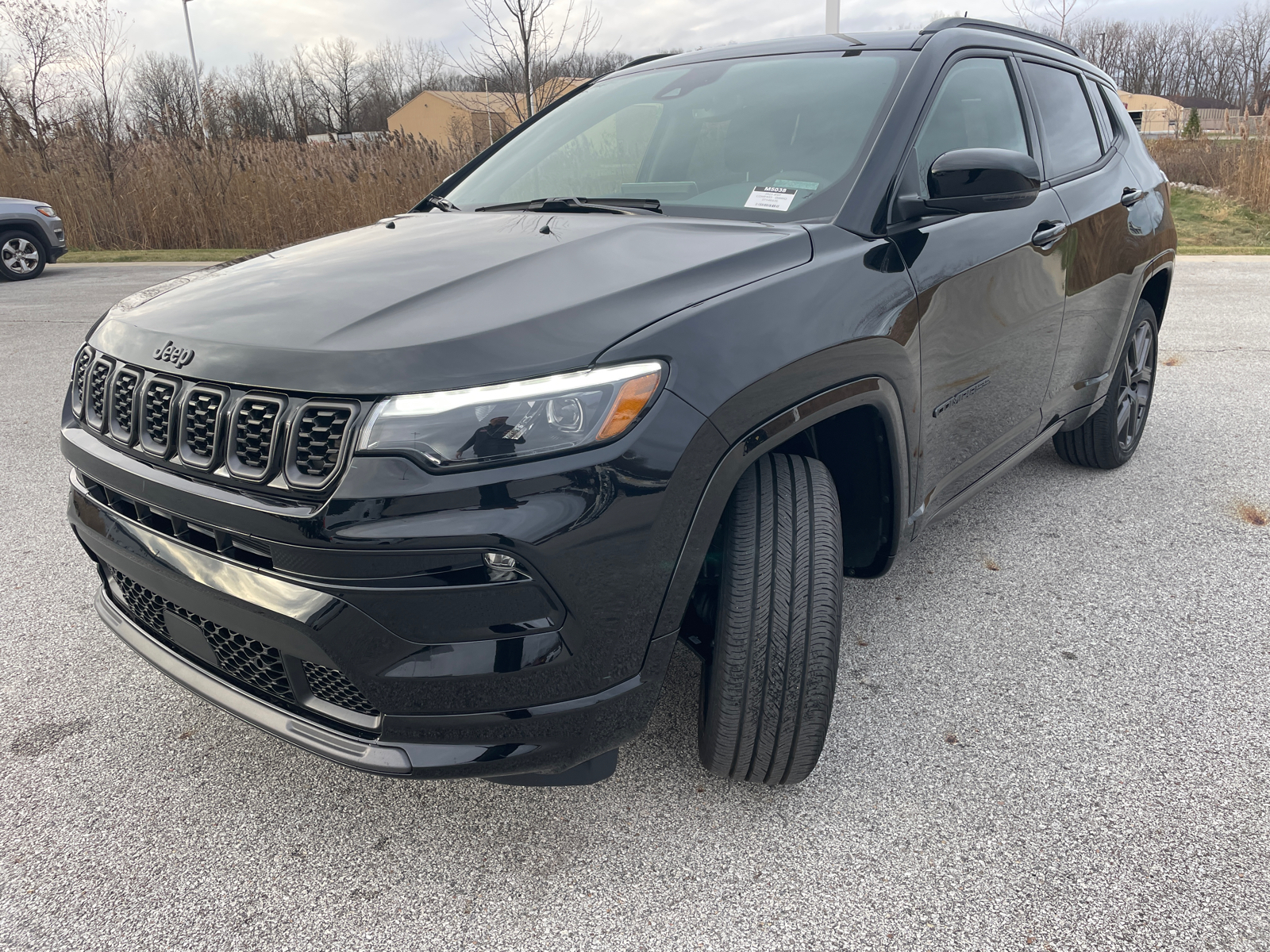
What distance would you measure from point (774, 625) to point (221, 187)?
14756 millimetres

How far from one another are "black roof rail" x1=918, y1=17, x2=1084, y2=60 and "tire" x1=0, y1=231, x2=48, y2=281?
12.7m

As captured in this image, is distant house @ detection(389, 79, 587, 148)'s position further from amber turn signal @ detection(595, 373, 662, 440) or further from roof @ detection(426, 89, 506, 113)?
amber turn signal @ detection(595, 373, 662, 440)

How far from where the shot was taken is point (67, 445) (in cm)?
207

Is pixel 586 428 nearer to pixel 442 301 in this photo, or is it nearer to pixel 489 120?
pixel 442 301

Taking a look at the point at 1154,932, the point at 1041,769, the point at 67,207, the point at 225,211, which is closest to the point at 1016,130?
the point at 1041,769

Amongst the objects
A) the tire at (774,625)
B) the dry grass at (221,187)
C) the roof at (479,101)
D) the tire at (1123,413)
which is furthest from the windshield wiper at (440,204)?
the roof at (479,101)

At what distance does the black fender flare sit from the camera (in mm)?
1647

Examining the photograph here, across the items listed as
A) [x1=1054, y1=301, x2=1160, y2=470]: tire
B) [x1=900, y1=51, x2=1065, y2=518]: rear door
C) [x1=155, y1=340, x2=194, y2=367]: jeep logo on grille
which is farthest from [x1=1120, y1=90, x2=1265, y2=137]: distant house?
[x1=155, y1=340, x2=194, y2=367]: jeep logo on grille

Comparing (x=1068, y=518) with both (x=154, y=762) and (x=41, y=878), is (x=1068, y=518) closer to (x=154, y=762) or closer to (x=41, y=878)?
(x=154, y=762)

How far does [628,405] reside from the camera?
1.54m

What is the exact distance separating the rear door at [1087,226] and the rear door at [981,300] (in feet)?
0.43

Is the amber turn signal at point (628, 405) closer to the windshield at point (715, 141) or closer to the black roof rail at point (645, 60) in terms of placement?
the windshield at point (715, 141)

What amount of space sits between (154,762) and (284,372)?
4.03ft

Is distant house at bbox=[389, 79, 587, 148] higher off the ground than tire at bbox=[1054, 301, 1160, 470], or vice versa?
distant house at bbox=[389, 79, 587, 148]
